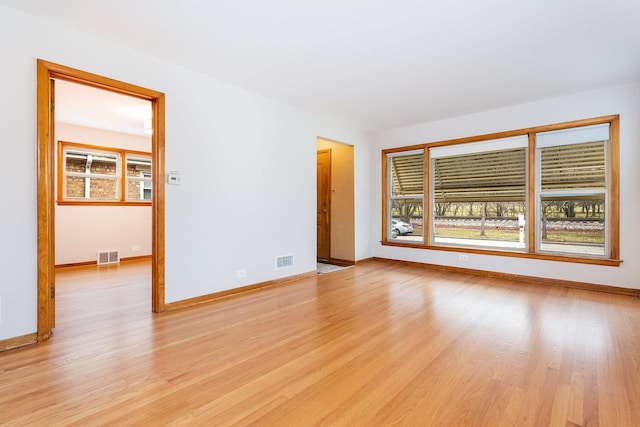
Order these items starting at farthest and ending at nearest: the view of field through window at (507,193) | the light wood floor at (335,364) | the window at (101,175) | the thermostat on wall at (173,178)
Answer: the window at (101,175)
the view of field through window at (507,193)
the thermostat on wall at (173,178)
the light wood floor at (335,364)

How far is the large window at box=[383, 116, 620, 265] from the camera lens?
4082mm

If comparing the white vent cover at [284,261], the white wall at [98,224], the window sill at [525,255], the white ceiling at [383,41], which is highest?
the white ceiling at [383,41]

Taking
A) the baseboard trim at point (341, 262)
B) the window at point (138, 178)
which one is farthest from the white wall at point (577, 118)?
the window at point (138, 178)

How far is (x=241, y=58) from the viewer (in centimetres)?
310

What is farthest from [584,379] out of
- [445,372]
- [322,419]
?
[322,419]

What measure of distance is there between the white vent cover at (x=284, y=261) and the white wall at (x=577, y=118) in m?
2.51

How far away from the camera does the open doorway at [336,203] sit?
583cm

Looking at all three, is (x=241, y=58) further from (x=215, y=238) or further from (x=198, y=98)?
(x=215, y=238)

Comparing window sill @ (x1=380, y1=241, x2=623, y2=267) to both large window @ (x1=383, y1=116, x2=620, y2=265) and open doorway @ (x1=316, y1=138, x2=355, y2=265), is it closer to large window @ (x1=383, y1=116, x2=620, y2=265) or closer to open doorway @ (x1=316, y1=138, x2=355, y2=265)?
large window @ (x1=383, y1=116, x2=620, y2=265)

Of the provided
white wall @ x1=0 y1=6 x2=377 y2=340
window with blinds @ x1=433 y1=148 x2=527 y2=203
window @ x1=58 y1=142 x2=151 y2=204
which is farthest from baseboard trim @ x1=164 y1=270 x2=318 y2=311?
window @ x1=58 y1=142 x2=151 y2=204

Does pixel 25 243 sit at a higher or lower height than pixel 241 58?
lower

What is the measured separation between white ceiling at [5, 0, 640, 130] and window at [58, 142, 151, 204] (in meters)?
4.07

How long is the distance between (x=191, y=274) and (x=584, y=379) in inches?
134

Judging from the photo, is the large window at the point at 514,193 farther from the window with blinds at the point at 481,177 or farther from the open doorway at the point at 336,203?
the open doorway at the point at 336,203
